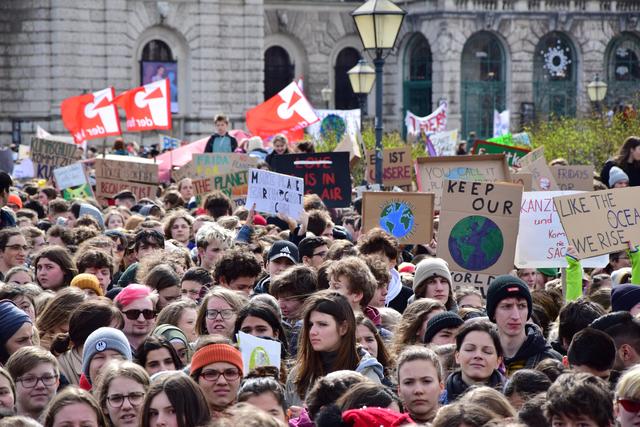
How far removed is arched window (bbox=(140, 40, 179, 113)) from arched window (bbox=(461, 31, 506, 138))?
10968mm

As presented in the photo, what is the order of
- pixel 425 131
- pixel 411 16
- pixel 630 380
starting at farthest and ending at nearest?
pixel 411 16 → pixel 425 131 → pixel 630 380

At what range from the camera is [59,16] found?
3841 cm

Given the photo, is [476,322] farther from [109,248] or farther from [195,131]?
[195,131]

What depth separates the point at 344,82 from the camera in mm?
48156

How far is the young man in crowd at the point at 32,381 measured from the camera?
713 centimetres

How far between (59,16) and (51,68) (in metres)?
1.46

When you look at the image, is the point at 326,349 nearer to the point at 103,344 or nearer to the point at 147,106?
the point at 103,344

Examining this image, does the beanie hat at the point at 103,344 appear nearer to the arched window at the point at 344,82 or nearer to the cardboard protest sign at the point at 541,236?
the cardboard protest sign at the point at 541,236

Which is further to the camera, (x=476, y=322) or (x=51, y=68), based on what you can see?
(x=51, y=68)

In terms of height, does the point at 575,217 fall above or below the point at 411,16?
below

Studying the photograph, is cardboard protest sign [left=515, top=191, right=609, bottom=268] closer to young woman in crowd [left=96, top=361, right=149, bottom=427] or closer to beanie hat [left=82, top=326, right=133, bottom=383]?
beanie hat [left=82, top=326, right=133, bottom=383]

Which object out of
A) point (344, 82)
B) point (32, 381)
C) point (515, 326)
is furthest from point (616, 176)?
point (344, 82)

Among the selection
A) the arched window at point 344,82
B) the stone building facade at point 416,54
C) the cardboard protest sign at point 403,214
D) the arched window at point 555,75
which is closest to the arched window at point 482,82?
the stone building facade at point 416,54

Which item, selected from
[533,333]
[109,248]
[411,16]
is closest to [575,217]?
[533,333]
